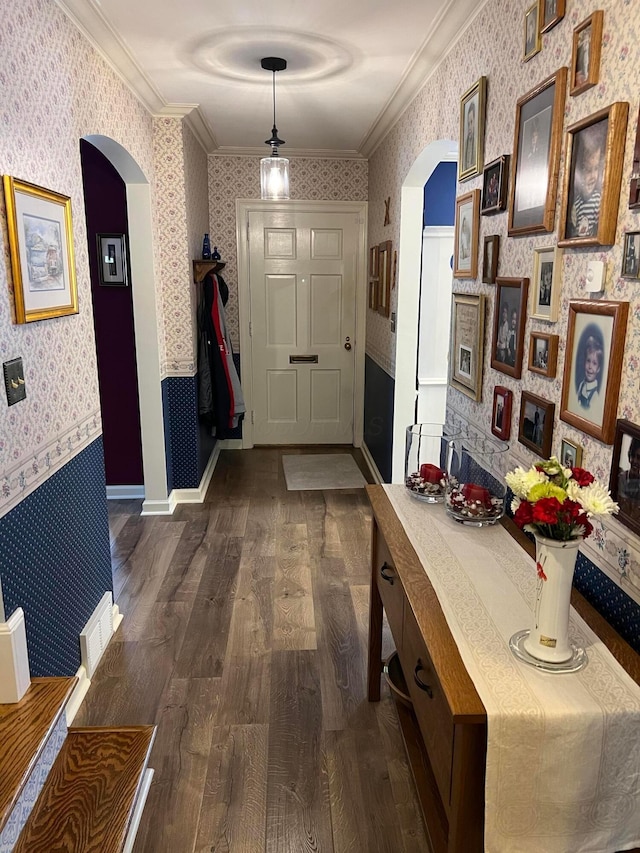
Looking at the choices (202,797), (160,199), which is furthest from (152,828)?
(160,199)

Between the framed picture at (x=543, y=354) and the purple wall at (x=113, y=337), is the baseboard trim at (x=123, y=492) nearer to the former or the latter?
the purple wall at (x=113, y=337)

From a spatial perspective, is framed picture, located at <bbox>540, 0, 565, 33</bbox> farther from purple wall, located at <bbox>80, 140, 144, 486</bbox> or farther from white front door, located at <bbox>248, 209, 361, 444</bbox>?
white front door, located at <bbox>248, 209, 361, 444</bbox>

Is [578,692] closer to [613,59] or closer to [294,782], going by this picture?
[294,782]

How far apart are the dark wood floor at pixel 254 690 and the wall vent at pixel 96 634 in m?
0.05

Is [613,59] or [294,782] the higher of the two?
[613,59]

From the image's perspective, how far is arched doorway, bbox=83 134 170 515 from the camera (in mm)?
3801

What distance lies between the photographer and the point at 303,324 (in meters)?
5.61

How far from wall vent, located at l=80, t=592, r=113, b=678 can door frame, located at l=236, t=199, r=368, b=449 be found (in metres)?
3.08

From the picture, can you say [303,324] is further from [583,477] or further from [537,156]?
[583,477]

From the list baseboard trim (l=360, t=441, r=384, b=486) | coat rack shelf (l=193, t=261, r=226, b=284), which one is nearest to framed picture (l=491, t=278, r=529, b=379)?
baseboard trim (l=360, t=441, r=384, b=486)

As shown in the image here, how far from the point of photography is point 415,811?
73.5 inches

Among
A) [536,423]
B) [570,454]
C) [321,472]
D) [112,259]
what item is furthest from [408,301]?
[570,454]

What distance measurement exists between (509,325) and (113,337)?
300 cm

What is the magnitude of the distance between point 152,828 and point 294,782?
1.43 ft
